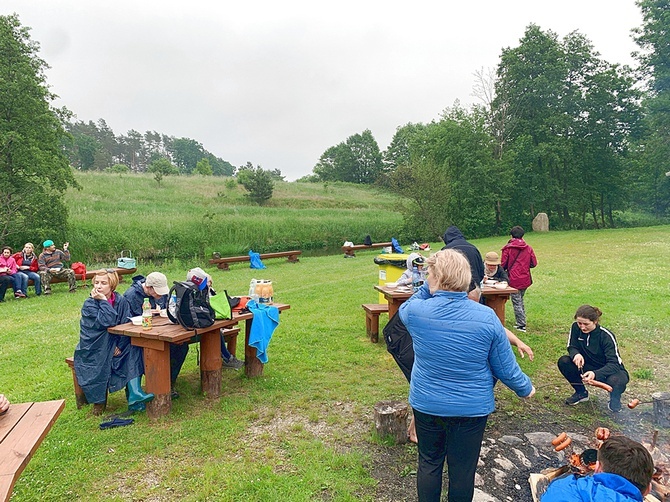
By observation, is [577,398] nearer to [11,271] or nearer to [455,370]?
[455,370]

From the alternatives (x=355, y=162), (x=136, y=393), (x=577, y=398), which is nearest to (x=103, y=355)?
(x=136, y=393)

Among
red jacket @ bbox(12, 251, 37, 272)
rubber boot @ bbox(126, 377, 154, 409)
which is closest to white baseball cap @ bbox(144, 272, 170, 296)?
rubber boot @ bbox(126, 377, 154, 409)

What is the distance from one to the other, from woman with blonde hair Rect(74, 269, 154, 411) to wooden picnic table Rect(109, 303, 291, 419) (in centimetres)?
12

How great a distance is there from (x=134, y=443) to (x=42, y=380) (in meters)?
2.48

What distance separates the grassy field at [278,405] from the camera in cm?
339

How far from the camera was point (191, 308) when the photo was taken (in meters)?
4.36

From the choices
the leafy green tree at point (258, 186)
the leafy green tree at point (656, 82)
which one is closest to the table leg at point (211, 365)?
the leafy green tree at point (656, 82)

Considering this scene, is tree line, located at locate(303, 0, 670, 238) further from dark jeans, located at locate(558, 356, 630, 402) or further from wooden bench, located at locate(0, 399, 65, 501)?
wooden bench, located at locate(0, 399, 65, 501)

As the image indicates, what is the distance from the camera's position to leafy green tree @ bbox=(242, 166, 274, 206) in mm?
37969

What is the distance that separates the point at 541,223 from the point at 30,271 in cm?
2758

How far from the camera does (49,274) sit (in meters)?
12.0

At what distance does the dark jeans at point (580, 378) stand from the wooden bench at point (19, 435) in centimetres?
466

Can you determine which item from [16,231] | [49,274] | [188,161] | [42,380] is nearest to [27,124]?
[16,231]

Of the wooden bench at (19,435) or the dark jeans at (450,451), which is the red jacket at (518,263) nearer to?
the dark jeans at (450,451)
